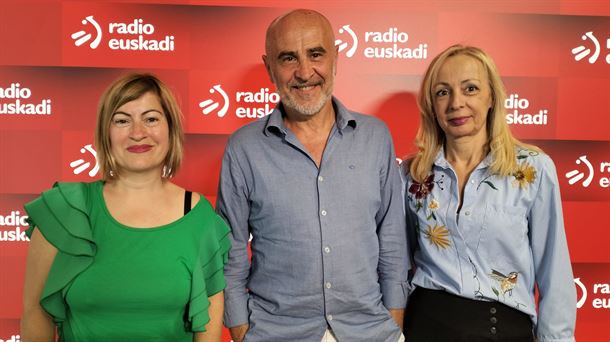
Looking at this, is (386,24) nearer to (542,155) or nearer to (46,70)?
(542,155)

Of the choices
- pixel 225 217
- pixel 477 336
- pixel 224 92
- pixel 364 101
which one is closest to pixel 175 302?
Answer: pixel 225 217

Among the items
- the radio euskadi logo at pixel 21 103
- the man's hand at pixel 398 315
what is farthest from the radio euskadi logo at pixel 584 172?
the radio euskadi logo at pixel 21 103

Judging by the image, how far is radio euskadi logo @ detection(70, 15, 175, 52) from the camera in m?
2.49

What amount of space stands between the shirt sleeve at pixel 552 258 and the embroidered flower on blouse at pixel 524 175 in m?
0.03

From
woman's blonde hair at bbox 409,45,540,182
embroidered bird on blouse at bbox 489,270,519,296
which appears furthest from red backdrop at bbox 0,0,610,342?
embroidered bird on blouse at bbox 489,270,519,296

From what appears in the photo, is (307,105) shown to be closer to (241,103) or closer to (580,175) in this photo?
(241,103)

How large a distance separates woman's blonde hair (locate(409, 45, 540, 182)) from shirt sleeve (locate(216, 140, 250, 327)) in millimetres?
606

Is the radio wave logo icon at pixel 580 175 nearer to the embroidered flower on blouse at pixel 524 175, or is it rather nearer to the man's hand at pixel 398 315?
the embroidered flower on blouse at pixel 524 175

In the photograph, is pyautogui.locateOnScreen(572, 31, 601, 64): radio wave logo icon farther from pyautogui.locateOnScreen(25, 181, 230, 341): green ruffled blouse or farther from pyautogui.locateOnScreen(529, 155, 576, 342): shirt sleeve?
pyautogui.locateOnScreen(25, 181, 230, 341): green ruffled blouse

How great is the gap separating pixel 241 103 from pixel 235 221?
819mm

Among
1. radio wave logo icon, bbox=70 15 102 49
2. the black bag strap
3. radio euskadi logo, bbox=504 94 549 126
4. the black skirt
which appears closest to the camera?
the black bag strap

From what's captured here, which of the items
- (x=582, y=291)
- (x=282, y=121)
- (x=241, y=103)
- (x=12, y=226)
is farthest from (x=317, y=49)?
(x=582, y=291)

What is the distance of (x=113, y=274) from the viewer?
1.54 meters

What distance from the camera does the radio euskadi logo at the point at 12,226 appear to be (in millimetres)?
2568
